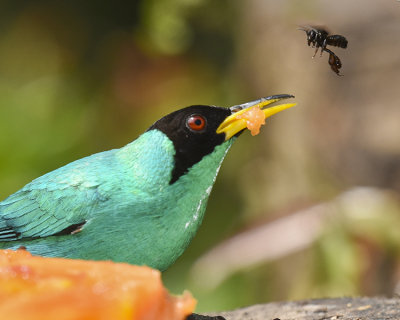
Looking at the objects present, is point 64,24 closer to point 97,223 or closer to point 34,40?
point 34,40

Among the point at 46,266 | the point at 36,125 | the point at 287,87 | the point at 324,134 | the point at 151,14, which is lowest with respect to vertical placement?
the point at 46,266

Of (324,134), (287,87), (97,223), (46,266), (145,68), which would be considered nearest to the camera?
(46,266)

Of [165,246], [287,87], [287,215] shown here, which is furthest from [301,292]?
[165,246]

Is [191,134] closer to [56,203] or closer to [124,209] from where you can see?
[124,209]

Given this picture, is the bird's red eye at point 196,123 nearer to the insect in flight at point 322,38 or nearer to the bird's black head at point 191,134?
the bird's black head at point 191,134

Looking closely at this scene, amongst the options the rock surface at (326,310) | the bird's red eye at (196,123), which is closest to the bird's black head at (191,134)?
the bird's red eye at (196,123)

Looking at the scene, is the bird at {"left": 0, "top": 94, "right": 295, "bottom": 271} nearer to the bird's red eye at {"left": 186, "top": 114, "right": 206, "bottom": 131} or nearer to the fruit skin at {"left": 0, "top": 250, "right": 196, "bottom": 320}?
the bird's red eye at {"left": 186, "top": 114, "right": 206, "bottom": 131}

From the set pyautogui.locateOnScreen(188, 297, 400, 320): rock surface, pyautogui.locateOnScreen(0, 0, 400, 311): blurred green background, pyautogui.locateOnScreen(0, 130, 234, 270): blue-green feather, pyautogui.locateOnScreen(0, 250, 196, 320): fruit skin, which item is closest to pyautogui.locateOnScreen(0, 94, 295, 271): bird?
pyautogui.locateOnScreen(0, 130, 234, 270): blue-green feather
